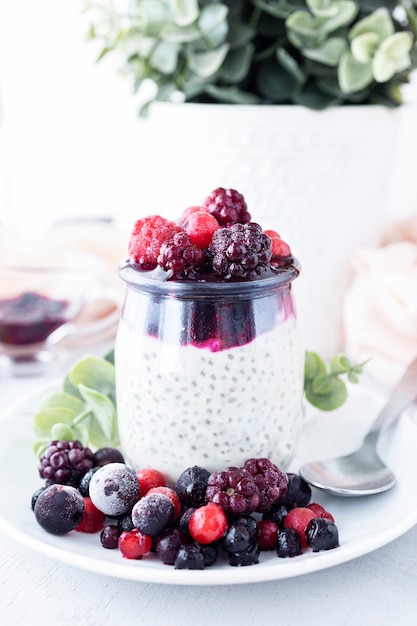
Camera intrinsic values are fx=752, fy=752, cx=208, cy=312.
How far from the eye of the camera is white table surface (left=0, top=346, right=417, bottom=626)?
56cm

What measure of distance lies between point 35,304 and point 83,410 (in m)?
0.36

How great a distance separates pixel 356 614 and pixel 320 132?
65 cm

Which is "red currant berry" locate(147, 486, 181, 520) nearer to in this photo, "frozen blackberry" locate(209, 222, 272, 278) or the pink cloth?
"frozen blackberry" locate(209, 222, 272, 278)

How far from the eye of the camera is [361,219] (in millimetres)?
1108

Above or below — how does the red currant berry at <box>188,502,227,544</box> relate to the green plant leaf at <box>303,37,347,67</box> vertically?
below

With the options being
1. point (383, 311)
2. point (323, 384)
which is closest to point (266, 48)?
point (383, 311)

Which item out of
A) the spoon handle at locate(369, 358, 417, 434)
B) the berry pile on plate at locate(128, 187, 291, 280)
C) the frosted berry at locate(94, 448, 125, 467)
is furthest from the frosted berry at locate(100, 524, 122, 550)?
the spoon handle at locate(369, 358, 417, 434)

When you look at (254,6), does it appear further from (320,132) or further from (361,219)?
(361,219)

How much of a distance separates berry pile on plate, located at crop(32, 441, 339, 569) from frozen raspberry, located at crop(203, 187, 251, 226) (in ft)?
0.71

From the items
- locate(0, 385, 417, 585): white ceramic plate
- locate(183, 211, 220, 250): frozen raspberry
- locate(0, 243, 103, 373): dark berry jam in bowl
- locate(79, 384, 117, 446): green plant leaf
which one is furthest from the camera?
locate(0, 243, 103, 373): dark berry jam in bowl

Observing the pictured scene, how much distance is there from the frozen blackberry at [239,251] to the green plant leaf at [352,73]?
428mm

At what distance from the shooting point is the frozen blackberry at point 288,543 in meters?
0.59

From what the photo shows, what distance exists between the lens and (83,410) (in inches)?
31.6

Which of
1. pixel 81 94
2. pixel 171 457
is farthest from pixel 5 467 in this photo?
pixel 81 94
